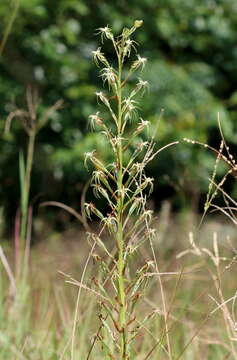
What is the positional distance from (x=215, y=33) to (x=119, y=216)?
29.6ft

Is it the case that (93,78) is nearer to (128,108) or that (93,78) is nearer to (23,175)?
(23,175)

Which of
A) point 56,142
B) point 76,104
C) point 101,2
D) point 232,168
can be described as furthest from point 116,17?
point 232,168

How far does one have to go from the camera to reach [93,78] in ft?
31.4

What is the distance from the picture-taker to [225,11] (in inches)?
375

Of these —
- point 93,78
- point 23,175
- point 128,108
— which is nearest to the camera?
point 128,108

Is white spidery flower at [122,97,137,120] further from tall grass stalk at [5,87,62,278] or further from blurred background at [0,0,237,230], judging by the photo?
blurred background at [0,0,237,230]

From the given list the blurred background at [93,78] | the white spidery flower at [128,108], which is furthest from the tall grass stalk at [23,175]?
the blurred background at [93,78]

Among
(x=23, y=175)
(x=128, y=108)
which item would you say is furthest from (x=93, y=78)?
(x=128, y=108)

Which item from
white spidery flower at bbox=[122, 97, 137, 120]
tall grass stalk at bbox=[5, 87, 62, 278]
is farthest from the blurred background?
white spidery flower at bbox=[122, 97, 137, 120]

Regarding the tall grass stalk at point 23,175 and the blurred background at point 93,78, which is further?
the blurred background at point 93,78

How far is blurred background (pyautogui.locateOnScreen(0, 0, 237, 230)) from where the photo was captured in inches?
350

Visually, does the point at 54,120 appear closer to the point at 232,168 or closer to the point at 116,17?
the point at 116,17

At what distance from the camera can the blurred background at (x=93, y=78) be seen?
8.89 m

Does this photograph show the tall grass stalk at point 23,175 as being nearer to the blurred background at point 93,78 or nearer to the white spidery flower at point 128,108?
the white spidery flower at point 128,108
